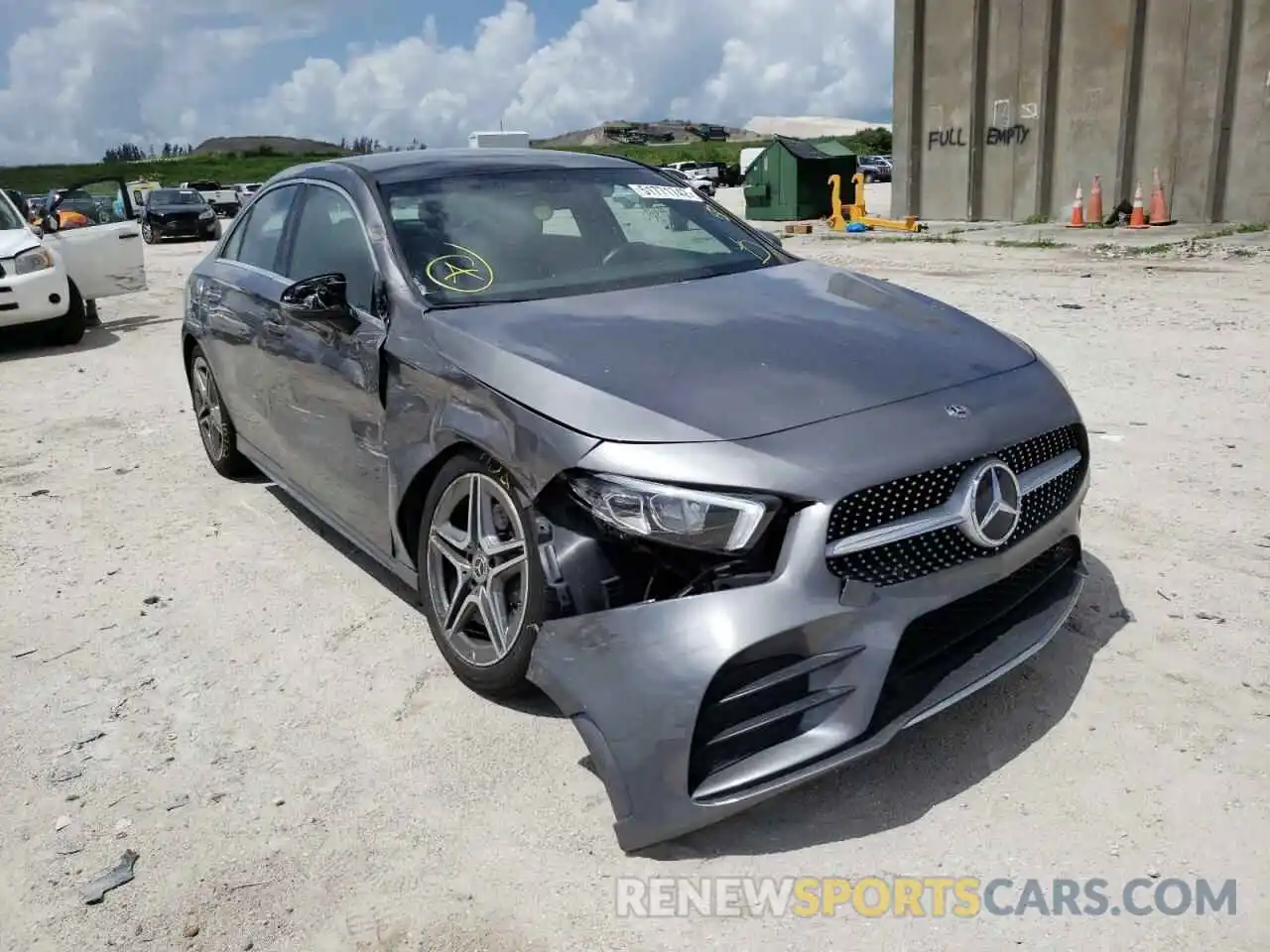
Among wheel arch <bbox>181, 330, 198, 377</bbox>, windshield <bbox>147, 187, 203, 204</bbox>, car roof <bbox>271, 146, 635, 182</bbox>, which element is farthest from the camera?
windshield <bbox>147, 187, 203, 204</bbox>

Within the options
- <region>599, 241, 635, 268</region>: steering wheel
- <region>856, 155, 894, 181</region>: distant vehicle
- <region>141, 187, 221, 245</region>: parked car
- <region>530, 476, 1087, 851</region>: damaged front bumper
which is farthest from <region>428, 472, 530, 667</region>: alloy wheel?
<region>856, 155, 894, 181</region>: distant vehicle

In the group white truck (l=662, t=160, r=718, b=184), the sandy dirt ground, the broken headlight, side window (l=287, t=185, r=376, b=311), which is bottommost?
white truck (l=662, t=160, r=718, b=184)

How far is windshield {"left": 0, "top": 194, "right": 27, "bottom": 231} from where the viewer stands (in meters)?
10.9

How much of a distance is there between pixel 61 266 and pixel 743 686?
10.2m

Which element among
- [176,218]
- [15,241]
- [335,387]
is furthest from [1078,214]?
[176,218]

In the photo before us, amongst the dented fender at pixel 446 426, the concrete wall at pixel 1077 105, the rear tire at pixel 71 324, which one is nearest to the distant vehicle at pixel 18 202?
the rear tire at pixel 71 324

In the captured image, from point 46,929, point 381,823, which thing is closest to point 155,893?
point 46,929

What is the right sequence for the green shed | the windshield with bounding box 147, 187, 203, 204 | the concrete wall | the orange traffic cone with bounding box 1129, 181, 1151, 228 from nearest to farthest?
the concrete wall < the orange traffic cone with bounding box 1129, 181, 1151, 228 < the green shed < the windshield with bounding box 147, 187, 203, 204

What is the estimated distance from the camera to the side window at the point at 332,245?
372 cm

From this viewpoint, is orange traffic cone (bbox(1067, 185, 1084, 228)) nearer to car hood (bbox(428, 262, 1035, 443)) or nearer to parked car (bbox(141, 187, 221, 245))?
car hood (bbox(428, 262, 1035, 443))

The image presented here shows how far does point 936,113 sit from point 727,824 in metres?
21.2

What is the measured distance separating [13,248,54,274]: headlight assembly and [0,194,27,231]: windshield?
75 centimetres

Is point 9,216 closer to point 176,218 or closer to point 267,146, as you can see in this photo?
point 176,218

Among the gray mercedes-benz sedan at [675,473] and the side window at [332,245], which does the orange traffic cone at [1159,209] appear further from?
the side window at [332,245]
